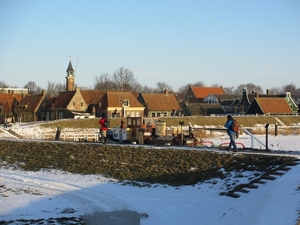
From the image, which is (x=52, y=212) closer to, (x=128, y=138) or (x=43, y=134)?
(x=128, y=138)

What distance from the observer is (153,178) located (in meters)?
21.3

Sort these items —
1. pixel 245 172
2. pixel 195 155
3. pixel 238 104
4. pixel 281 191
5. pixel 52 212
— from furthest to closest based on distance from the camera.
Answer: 1. pixel 238 104
2. pixel 195 155
3. pixel 245 172
4. pixel 52 212
5. pixel 281 191

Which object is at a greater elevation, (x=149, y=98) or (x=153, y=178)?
(x=149, y=98)

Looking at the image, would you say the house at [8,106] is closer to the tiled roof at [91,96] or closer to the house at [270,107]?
the tiled roof at [91,96]

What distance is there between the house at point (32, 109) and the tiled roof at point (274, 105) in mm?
40259

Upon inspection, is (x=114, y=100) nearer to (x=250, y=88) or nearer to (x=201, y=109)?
(x=201, y=109)

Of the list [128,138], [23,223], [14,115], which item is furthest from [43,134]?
[23,223]

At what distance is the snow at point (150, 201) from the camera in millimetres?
13562

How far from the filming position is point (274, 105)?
93750mm

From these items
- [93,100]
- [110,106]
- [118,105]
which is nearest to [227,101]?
[93,100]

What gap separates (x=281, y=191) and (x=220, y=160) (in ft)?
22.7

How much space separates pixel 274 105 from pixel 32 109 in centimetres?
4567

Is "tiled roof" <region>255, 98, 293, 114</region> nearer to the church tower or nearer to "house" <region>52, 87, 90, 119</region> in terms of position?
"house" <region>52, 87, 90, 119</region>

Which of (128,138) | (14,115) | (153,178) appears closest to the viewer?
(153,178)
